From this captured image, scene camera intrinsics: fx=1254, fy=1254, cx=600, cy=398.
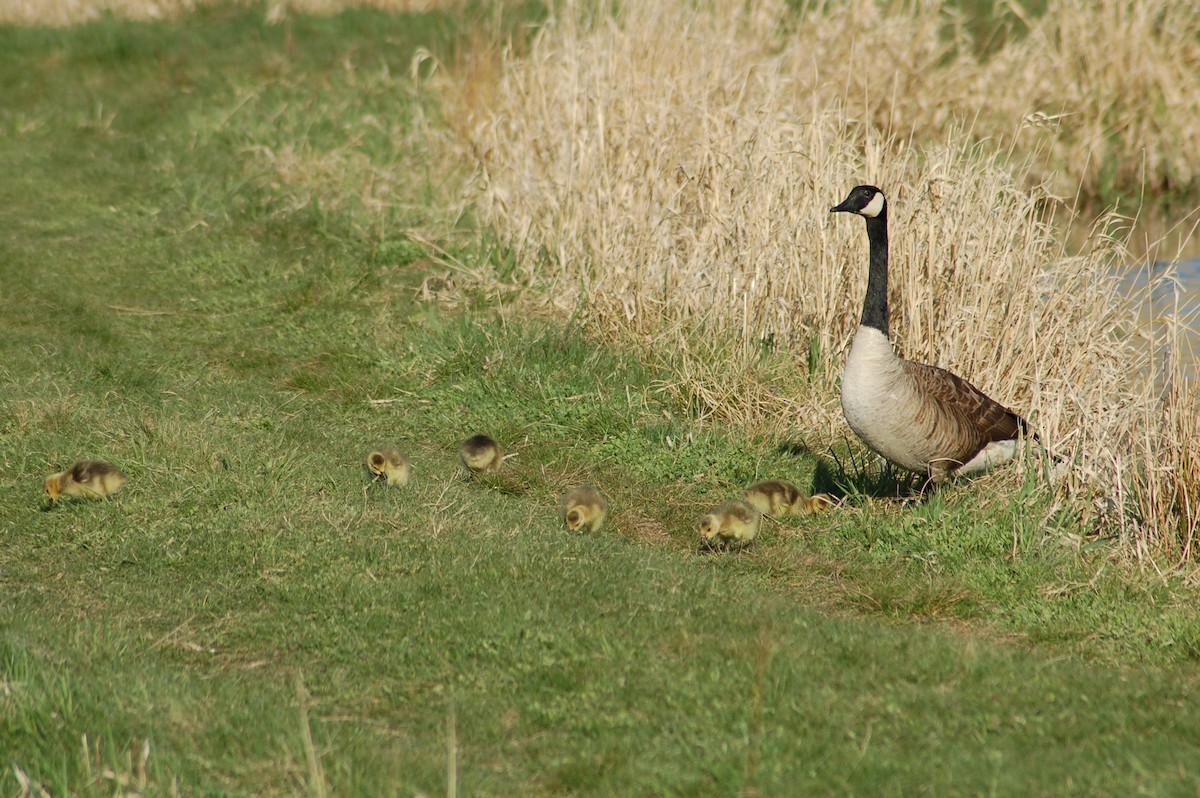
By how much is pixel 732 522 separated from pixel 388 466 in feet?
7.09

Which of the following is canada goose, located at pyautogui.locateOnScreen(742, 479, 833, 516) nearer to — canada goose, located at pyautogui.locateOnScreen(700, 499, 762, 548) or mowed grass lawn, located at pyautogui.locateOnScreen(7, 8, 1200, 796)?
mowed grass lawn, located at pyautogui.locateOnScreen(7, 8, 1200, 796)

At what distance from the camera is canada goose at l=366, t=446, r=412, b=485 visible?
25.1 ft

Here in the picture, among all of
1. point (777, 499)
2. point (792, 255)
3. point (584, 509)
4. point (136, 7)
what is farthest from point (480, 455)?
point (136, 7)

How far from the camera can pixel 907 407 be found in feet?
23.9

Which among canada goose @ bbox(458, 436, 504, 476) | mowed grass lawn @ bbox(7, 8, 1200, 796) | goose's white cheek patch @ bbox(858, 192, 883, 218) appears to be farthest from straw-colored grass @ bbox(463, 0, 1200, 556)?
canada goose @ bbox(458, 436, 504, 476)

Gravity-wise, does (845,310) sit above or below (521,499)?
above

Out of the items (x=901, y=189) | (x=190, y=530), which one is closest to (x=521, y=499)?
(x=190, y=530)

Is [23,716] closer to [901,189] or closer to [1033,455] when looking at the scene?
[1033,455]

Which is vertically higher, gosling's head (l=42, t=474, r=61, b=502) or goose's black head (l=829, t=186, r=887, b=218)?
goose's black head (l=829, t=186, r=887, b=218)

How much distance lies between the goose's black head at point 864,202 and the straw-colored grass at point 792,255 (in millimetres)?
1400

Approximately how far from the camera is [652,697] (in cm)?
537

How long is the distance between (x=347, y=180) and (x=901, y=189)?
6.76 m

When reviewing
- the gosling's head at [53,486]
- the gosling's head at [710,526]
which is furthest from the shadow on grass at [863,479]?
the gosling's head at [53,486]

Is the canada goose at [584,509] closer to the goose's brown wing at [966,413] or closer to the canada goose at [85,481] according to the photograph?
the goose's brown wing at [966,413]
